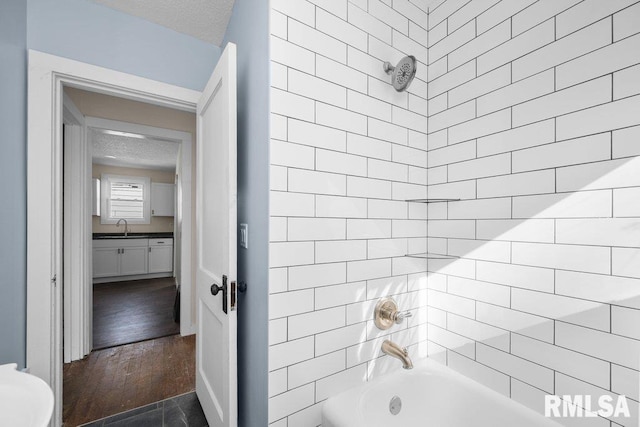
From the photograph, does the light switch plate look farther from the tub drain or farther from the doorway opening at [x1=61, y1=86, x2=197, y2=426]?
the doorway opening at [x1=61, y1=86, x2=197, y2=426]

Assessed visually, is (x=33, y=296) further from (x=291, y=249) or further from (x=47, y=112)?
(x=291, y=249)

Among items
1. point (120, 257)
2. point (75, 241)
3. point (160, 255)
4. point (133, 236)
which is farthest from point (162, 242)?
point (75, 241)

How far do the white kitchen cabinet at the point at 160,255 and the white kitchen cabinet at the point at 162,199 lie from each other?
77 centimetres

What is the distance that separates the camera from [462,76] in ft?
4.57

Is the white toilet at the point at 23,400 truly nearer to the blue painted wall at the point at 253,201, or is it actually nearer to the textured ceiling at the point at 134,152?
the blue painted wall at the point at 253,201

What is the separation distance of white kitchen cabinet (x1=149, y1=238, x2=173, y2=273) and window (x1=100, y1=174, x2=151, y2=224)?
743 mm

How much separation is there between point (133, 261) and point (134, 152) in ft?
6.99

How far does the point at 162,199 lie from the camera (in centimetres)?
625

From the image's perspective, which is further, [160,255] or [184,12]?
[160,255]

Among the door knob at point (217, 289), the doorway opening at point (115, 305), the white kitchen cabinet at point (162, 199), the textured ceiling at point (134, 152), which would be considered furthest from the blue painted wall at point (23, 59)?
the white kitchen cabinet at point (162, 199)

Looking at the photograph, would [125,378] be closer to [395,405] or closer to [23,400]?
[23,400]

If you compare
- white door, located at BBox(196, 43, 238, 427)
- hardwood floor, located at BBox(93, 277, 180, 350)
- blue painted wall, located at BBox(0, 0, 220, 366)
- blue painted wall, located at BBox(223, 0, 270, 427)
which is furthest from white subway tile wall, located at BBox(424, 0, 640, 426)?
hardwood floor, located at BBox(93, 277, 180, 350)

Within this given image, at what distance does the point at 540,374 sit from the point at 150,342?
3154 mm

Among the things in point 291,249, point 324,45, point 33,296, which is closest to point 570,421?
point 291,249
